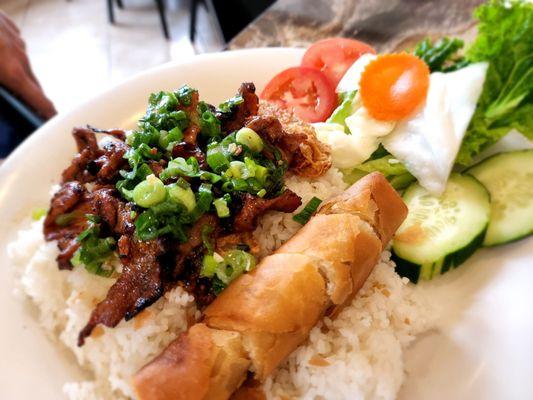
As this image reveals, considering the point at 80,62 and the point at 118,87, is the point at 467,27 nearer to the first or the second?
the point at 118,87

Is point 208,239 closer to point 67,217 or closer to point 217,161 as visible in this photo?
point 217,161

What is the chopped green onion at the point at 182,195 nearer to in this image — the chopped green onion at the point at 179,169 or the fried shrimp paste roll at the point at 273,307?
the chopped green onion at the point at 179,169

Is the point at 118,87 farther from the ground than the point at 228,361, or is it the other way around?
the point at 118,87

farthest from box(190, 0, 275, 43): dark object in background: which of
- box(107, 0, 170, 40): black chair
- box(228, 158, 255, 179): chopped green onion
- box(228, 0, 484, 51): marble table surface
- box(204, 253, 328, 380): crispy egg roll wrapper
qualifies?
box(204, 253, 328, 380): crispy egg roll wrapper

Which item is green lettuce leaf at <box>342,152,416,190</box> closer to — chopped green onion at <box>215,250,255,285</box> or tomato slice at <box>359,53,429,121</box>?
tomato slice at <box>359,53,429,121</box>

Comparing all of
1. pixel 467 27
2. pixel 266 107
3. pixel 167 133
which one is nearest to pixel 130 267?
pixel 167 133
